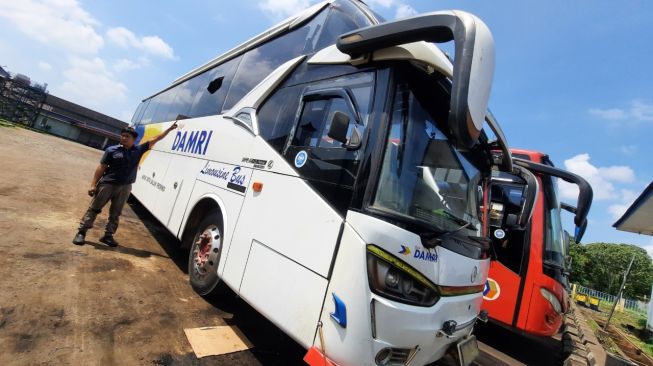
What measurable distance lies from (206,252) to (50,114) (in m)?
62.3

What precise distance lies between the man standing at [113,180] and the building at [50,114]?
5707 cm

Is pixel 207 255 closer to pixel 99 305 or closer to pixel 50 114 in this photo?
pixel 99 305

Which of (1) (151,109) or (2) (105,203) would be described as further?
(1) (151,109)

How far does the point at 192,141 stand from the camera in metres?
5.41

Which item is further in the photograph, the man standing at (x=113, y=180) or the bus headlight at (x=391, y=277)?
the man standing at (x=113, y=180)

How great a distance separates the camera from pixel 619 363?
4113 millimetres

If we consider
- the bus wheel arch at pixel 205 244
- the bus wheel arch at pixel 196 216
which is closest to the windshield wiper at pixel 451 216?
the bus wheel arch at pixel 205 244

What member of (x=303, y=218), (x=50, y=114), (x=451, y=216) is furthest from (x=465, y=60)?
(x=50, y=114)

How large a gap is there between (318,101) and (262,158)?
84 centimetres

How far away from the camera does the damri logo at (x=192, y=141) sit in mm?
4922

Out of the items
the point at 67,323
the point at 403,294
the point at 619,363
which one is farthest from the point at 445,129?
the point at 619,363

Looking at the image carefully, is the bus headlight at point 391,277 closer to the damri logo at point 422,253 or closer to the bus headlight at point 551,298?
the damri logo at point 422,253

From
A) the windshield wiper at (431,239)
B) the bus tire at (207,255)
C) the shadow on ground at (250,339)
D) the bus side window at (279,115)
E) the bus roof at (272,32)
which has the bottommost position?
the shadow on ground at (250,339)

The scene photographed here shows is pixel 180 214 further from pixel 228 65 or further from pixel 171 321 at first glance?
pixel 228 65
